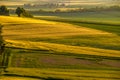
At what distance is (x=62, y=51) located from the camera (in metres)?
51.0

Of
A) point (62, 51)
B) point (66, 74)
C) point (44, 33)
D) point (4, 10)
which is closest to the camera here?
point (66, 74)

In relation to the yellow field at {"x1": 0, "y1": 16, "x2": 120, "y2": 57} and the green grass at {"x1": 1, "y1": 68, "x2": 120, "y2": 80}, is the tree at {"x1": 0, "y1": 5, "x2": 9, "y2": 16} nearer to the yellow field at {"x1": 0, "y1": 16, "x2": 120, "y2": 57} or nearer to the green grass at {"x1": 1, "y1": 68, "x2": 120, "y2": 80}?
the yellow field at {"x1": 0, "y1": 16, "x2": 120, "y2": 57}

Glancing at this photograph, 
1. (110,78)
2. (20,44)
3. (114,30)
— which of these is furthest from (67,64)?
(114,30)

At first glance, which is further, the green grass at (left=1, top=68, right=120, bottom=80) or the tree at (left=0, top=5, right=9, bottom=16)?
the tree at (left=0, top=5, right=9, bottom=16)

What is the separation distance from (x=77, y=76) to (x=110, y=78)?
3768 millimetres

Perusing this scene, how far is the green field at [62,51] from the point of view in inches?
1587

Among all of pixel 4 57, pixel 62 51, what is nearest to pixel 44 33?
pixel 62 51

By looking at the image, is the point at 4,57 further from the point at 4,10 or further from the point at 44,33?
the point at 4,10

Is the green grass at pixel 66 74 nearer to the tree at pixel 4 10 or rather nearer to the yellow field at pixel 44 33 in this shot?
the yellow field at pixel 44 33

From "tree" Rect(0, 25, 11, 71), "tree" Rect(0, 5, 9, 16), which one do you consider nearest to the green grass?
"tree" Rect(0, 25, 11, 71)

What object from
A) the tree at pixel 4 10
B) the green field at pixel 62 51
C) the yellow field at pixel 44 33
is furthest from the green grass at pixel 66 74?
the tree at pixel 4 10

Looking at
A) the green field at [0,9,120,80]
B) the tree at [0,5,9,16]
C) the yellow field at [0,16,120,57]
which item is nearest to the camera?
the green field at [0,9,120,80]

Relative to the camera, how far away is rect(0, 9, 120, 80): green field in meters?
40.3

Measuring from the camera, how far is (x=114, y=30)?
234 feet
